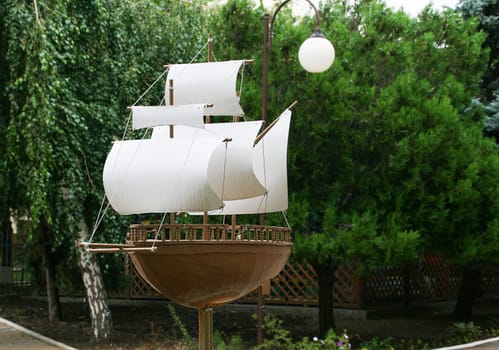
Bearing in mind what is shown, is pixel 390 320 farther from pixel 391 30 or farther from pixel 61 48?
pixel 61 48

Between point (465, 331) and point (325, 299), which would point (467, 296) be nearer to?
point (465, 331)

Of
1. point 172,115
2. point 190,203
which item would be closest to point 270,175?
point 172,115

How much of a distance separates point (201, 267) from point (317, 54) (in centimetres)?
401

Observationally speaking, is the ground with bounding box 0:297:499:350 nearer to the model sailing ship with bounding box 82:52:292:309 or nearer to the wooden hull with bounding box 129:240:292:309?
the model sailing ship with bounding box 82:52:292:309

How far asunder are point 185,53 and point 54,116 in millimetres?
4028

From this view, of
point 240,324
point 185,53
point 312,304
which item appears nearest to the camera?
point 185,53

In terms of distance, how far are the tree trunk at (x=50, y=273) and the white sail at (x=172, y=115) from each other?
369 inches

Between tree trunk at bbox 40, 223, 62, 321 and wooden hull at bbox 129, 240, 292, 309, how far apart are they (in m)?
10.0

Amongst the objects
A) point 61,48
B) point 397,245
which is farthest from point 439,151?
point 61,48

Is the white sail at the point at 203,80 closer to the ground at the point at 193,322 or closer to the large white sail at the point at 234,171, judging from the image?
the large white sail at the point at 234,171

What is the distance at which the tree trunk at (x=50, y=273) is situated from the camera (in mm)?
14812

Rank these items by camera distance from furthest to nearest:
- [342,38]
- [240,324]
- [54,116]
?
[240,324]
[342,38]
[54,116]

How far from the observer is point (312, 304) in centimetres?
1639

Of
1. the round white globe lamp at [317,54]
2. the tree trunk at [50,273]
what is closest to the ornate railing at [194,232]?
the round white globe lamp at [317,54]
